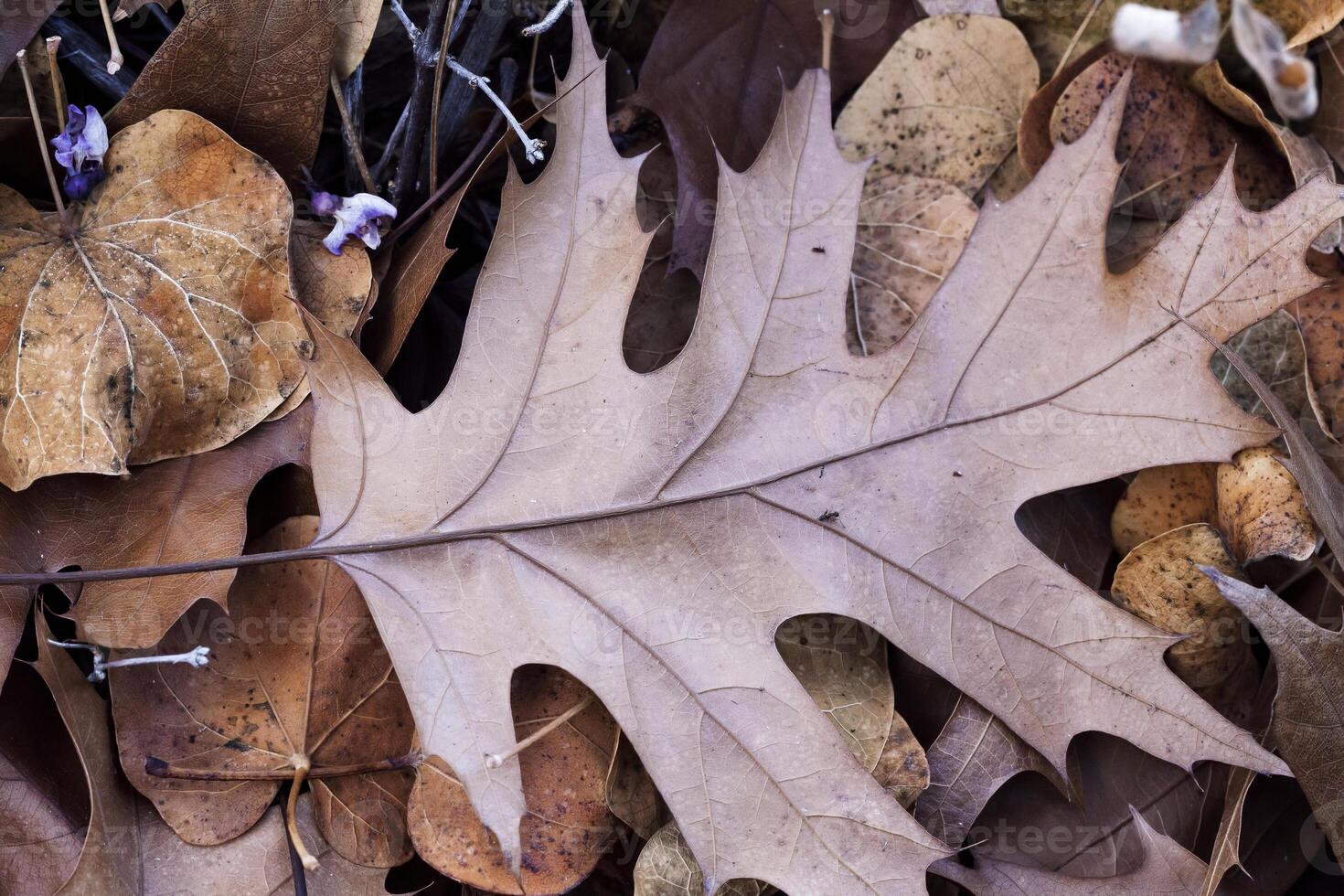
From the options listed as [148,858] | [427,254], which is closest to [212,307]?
[427,254]

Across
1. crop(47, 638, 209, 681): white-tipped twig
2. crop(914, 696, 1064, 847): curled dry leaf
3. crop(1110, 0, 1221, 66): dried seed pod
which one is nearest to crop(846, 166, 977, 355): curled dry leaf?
crop(1110, 0, 1221, 66): dried seed pod

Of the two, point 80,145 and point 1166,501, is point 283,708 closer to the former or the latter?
point 80,145

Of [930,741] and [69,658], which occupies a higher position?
[930,741]

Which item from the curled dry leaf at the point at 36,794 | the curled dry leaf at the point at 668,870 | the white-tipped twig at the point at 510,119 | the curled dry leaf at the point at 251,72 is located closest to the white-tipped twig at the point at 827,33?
the white-tipped twig at the point at 510,119

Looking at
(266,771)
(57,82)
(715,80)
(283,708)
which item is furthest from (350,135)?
(266,771)

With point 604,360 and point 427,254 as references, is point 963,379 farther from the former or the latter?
point 427,254

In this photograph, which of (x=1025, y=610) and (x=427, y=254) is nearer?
(x=1025, y=610)

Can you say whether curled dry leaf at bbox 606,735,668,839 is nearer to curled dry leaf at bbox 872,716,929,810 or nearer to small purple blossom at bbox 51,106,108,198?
curled dry leaf at bbox 872,716,929,810
